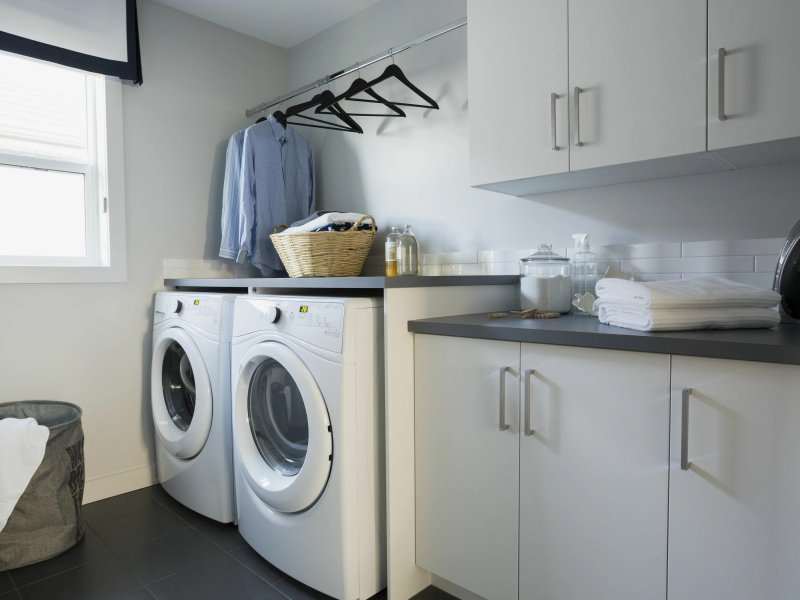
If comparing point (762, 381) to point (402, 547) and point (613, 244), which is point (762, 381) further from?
point (402, 547)

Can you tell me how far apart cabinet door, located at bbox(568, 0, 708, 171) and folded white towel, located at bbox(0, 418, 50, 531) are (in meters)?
1.99

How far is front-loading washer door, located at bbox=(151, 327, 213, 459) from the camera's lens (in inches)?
81.5

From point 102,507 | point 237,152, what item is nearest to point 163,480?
point 102,507

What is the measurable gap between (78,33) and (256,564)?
2.30 meters

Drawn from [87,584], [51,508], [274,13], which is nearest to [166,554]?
[87,584]

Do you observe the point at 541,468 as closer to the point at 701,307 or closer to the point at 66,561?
the point at 701,307

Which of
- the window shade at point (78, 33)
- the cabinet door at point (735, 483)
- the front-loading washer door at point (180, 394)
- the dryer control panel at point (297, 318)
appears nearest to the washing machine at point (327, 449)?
the dryer control panel at point (297, 318)

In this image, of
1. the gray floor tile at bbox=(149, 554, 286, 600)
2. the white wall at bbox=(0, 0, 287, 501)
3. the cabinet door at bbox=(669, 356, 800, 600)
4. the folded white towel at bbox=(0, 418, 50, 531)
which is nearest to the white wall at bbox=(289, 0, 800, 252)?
the white wall at bbox=(0, 0, 287, 501)

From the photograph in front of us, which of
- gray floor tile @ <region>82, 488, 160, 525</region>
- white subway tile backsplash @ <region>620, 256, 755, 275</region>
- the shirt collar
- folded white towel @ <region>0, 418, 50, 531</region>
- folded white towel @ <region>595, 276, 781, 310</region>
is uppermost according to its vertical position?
the shirt collar

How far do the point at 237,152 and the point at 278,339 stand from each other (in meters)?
1.32

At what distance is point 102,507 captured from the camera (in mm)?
2275

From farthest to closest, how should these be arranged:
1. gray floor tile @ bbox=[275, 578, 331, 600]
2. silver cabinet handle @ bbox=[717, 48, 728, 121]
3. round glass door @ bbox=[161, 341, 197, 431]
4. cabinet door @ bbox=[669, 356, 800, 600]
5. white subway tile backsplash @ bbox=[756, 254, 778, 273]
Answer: round glass door @ bbox=[161, 341, 197, 431] → gray floor tile @ bbox=[275, 578, 331, 600] → white subway tile backsplash @ bbox=[756, 254, 778, 273] → silver cabinet handle @ bbox=[717, 48, 728, 121] → cabinet door @ bbox=[669, 356, 800, 600]

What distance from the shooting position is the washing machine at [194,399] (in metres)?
2.02

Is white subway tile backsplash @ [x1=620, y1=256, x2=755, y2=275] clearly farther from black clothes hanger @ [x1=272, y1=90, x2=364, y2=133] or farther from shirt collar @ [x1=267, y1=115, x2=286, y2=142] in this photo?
shirt collar @ [x1=267, y1=115, x2=286, y2=142]
